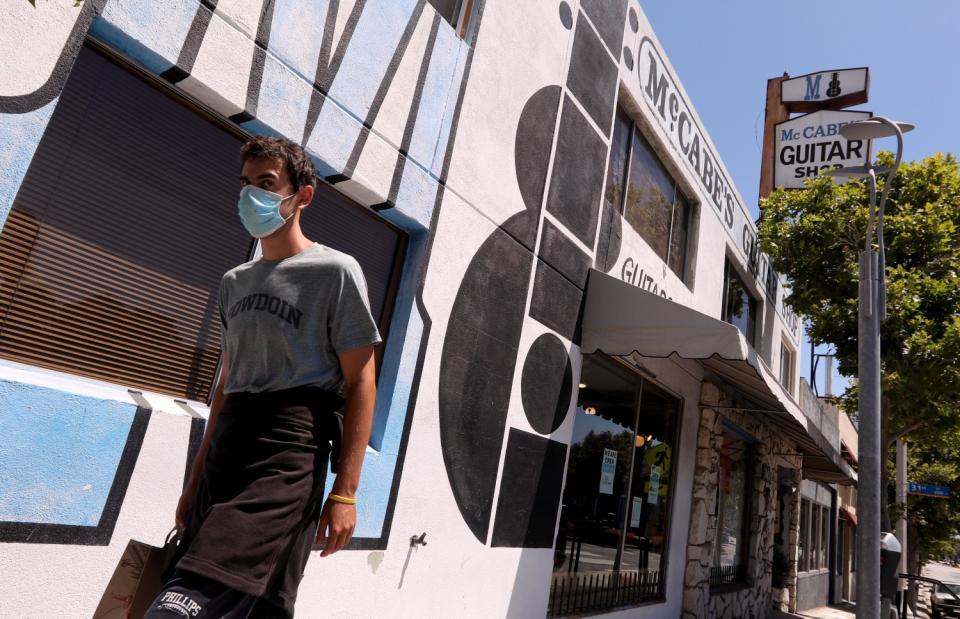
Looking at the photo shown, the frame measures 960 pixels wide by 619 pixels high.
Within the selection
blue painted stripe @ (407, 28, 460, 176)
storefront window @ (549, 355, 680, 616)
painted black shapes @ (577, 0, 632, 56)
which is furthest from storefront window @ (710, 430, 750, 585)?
blue painted stripe @ (407, 28, 460, 176)

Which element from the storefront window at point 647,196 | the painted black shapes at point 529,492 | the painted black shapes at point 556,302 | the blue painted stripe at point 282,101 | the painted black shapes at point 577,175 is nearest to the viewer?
the blue painted stripe at point 282,101

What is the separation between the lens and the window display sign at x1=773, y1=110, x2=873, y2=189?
1524 centimetres

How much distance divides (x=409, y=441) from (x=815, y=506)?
804 inches

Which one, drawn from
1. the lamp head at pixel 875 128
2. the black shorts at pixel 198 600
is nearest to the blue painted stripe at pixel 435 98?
the black shorts at pixel 198 600

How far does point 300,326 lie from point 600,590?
640 cm

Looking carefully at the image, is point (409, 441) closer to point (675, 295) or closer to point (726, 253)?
point (675, 295)

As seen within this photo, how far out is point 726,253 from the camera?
11602 millimetres

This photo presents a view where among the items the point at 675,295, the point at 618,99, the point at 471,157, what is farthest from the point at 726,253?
the point at 471,157

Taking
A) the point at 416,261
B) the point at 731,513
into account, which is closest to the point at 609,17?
the point at 416,261

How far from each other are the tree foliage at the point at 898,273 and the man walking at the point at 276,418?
10702 millimetres

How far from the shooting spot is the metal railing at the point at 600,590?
6.54 meters

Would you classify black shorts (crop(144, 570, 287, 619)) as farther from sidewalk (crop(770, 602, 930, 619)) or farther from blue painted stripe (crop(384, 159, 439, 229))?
sidewalk (crop(770, 602, 930, 619))

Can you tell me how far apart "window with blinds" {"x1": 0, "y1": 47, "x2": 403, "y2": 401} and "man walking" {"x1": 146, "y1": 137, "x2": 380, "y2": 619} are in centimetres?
127

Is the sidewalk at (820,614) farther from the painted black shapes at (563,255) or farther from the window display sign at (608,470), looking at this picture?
the painted black shapes at (563,255)
